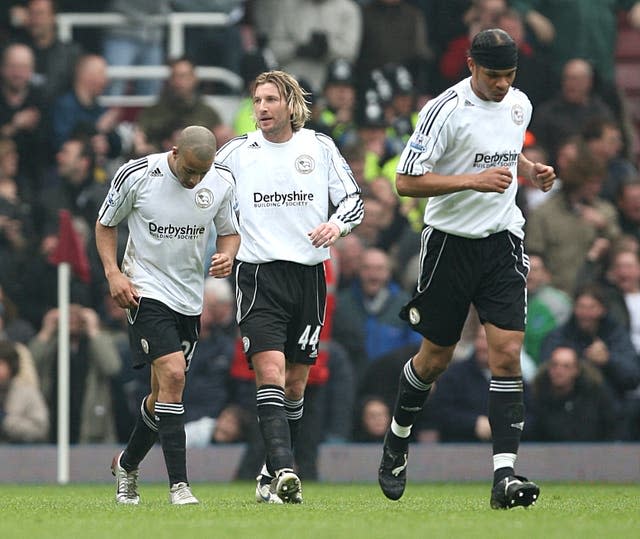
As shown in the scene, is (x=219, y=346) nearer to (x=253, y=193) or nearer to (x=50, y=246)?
(x=50, y=246)

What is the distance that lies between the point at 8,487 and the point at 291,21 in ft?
21.4

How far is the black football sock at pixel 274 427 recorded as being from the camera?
33.0 feet

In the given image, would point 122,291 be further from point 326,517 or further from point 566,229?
point 566,229

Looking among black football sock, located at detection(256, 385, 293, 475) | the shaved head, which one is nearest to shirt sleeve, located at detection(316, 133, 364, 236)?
the shaved head

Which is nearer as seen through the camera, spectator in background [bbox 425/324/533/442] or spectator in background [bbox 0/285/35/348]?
spectator in background [bbox 425/324/533/442]

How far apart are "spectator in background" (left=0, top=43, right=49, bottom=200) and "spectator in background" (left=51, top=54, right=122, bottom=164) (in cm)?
18

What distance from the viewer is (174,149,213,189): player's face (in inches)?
397

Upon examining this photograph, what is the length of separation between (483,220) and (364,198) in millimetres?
7452

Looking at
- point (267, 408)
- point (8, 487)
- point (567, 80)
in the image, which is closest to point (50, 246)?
point (8, 487)

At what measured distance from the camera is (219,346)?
16000mm

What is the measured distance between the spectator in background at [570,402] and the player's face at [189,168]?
6.21 meters

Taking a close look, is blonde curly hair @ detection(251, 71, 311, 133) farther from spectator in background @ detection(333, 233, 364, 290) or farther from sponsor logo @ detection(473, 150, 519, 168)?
spectator in background @ detection(333, 233, 364, 290)

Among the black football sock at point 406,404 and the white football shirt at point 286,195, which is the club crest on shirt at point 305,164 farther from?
the black football sock at point 406,404

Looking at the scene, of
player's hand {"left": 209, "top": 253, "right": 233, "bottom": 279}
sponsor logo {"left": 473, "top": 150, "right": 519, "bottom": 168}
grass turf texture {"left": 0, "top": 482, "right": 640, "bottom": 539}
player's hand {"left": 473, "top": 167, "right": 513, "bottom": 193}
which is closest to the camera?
grass turf texture {"left": 0, "top": 482, "right": 640, "bottom": 539}
